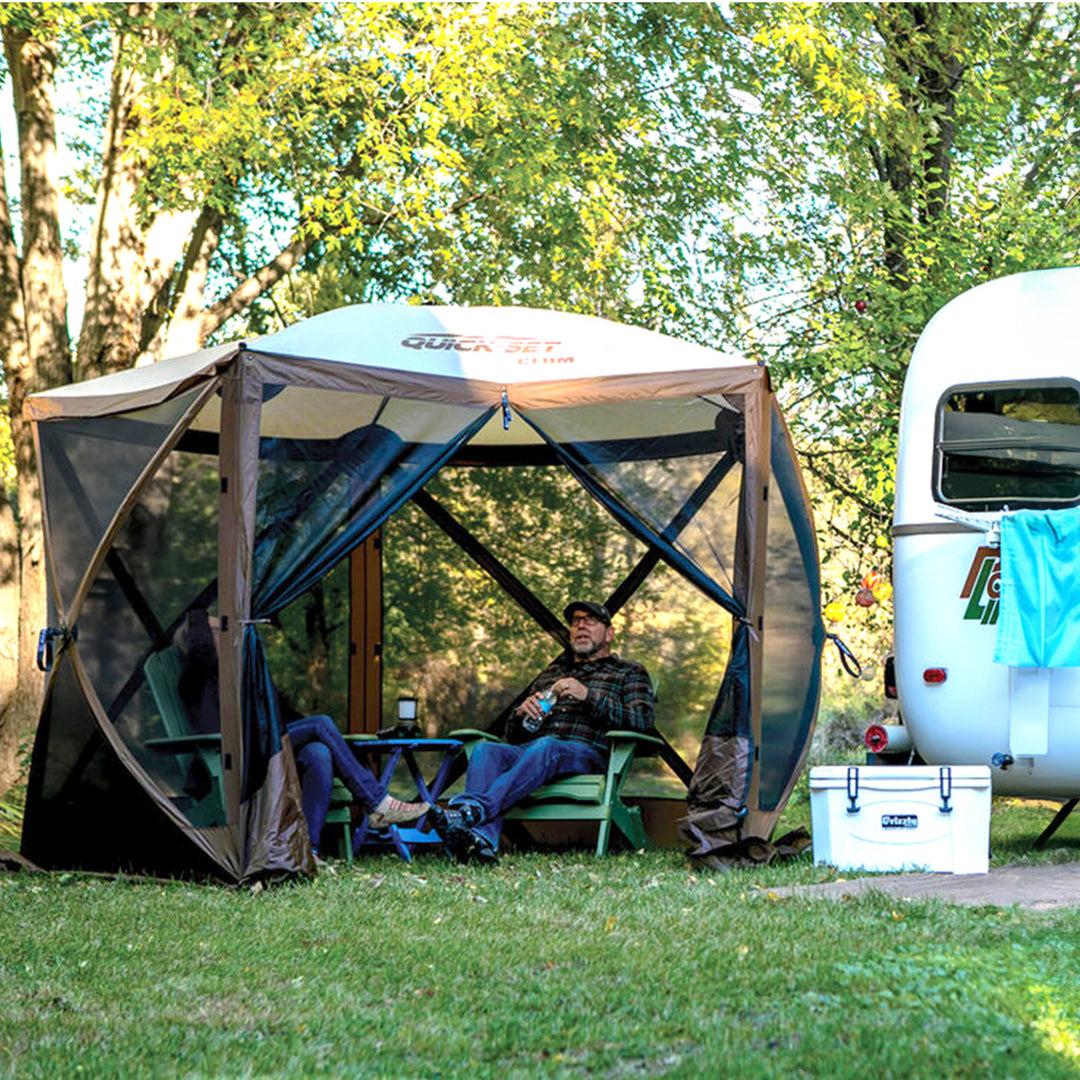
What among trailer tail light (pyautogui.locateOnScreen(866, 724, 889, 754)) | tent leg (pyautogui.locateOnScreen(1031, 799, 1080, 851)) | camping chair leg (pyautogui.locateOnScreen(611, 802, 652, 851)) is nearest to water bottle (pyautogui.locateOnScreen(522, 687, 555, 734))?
camping chair leg (pyautogui.locateOnScreen(611, 802, 652, 851))

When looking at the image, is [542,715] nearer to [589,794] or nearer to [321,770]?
[589,794]

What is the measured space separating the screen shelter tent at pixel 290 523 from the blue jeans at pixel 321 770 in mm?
250

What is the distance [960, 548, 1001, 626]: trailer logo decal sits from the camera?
7141mm

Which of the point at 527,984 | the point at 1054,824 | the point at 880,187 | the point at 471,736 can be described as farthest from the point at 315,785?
the point at 880,187

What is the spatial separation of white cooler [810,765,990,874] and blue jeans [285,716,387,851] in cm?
190

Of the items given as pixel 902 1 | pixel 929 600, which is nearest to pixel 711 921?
pixel 929 600

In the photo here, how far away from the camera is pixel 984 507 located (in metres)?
7.35

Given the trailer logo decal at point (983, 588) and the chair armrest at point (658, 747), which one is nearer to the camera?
the trailer logo decal at point (983, 588)

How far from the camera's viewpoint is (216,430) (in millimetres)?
7859

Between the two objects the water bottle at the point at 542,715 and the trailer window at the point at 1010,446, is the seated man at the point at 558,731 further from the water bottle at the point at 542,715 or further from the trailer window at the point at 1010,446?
the trailer window at the point at 1010,446

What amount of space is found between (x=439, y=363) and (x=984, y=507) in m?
2.45

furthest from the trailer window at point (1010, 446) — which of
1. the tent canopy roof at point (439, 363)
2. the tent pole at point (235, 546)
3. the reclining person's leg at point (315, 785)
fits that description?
the tent pole at point (235, 546)

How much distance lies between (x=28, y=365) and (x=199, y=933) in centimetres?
601

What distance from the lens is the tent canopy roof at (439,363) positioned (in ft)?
22.1
